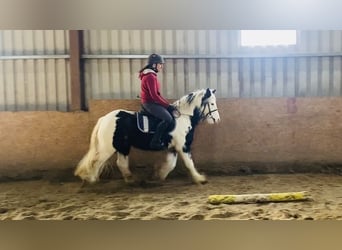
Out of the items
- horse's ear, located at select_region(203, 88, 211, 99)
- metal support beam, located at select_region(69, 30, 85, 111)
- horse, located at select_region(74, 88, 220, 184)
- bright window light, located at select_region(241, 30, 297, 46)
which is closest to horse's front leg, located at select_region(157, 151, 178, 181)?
horse, located at select_region(74, 88, 220, 184)

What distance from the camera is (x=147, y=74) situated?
1.71 metres

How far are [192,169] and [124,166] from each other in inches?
8.9

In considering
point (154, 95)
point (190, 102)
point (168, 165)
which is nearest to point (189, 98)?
point (190, 102)

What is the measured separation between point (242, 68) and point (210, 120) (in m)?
0.20

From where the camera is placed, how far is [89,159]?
5.66 feet

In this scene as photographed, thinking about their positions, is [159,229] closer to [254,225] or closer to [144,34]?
[254,225]

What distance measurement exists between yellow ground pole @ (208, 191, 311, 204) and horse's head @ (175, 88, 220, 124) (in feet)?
0.83

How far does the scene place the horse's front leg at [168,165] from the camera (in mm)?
1728

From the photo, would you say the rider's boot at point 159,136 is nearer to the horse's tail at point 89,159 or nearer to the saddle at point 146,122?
the saddle at point 146,122

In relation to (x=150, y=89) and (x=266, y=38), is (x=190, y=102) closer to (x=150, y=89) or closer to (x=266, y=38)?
(x=150, y=89)

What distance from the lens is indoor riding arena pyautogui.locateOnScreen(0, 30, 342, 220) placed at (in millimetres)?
1711
